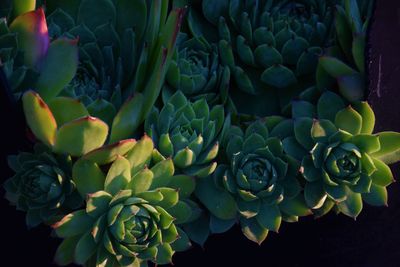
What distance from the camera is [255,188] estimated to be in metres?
1.00

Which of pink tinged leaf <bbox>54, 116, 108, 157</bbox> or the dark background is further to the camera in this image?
the dark background

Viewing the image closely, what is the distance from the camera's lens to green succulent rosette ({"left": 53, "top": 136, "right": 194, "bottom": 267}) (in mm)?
930

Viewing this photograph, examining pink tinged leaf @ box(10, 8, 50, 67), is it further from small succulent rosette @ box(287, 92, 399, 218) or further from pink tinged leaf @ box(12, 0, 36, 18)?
small succulent rosette @ box(287, 92, 399, 218)

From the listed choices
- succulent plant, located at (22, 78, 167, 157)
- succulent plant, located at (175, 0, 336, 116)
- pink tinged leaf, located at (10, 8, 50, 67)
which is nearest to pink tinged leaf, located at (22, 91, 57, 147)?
succulent plant, located at (22, 78, 167, 157)

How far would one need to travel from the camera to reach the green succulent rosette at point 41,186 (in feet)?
3.16

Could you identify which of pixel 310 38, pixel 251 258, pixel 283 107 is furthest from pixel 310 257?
pixel 310 38

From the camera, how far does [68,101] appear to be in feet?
3.08

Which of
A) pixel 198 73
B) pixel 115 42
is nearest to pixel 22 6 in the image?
pixel 115 42

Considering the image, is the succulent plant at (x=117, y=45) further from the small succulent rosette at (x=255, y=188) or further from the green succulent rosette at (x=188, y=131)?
the small succulent rosette at (x=255, y=188)

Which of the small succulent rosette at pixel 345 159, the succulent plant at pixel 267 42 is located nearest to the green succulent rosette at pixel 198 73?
the succulent plant at pixel 267 42

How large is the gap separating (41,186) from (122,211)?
0.12 metres

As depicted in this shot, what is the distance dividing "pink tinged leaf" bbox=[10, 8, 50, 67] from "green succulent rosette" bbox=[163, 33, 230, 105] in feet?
0.62

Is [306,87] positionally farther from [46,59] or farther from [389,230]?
[46,59]

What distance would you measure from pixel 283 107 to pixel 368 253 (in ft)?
0.87
